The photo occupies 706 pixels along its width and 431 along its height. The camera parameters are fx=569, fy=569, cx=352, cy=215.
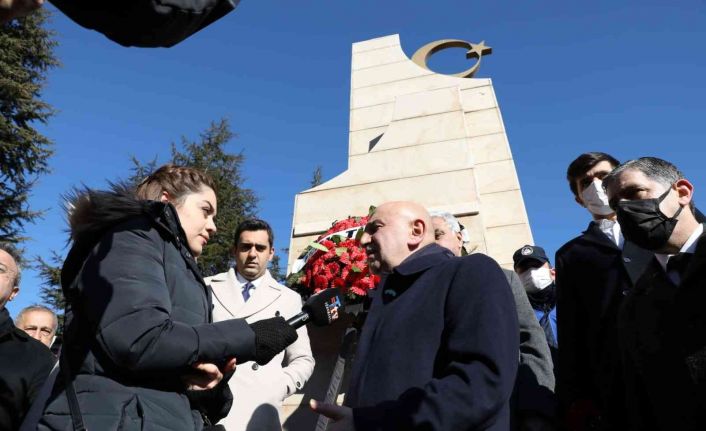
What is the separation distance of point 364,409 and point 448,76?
7.75m

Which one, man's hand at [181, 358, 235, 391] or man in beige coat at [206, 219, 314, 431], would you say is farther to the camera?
man in beige coat at [206, 219, 314, 431]

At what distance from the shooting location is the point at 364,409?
1945mm

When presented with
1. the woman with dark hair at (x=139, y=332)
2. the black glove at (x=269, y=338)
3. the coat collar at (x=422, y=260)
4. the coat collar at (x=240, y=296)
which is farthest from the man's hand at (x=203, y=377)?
the coat collar at (x=240, y=296)

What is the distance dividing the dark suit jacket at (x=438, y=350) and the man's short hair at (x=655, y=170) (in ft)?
3.87

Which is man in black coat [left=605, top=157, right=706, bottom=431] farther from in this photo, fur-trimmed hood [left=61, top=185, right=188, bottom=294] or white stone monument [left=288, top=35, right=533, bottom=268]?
white stone monument [left=288, top=35, right=533, bottom=268]

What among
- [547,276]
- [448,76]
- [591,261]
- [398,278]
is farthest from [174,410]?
[448,76]

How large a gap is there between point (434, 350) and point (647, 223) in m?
1.26

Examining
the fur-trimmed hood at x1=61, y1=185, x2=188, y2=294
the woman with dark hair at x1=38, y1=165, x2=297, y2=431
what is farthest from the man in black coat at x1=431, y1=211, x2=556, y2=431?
the fur-trimmed hood at x1=61, y1=185, x2=188, y2=294

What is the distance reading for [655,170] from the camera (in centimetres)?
286

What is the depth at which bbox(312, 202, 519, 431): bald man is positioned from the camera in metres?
1.87

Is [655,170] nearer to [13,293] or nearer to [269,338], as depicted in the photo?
[269,338]

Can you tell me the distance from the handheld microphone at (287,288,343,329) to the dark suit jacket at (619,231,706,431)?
1318mm

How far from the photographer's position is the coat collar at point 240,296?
13.8ft

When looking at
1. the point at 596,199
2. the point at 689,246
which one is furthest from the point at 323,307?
the point at 596,199
